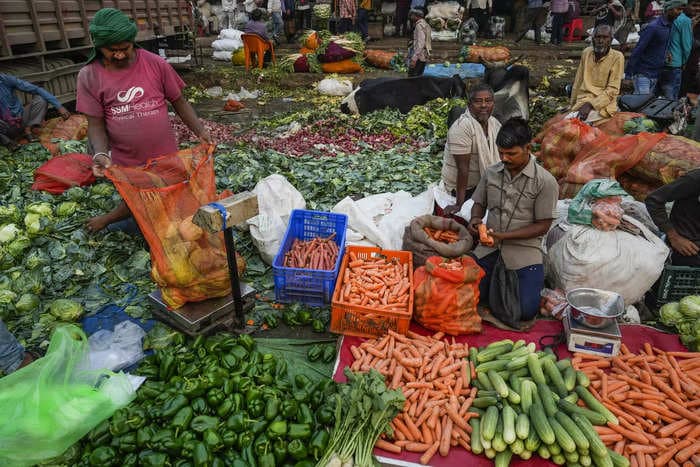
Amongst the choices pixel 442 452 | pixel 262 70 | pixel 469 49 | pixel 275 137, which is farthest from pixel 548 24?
pixel 442 452

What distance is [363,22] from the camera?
14.7 metres

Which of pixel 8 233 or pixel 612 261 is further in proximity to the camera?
pixel 8 233

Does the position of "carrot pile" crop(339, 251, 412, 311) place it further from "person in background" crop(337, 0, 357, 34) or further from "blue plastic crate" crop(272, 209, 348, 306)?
"person in background" crop(337, 0, 357, 34)

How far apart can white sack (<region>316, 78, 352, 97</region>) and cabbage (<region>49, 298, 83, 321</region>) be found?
28.3ft

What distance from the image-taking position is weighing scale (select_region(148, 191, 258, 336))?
9.72 ft

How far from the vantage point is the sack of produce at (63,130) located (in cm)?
668

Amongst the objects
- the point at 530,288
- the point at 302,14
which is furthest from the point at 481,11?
the point at 530,288

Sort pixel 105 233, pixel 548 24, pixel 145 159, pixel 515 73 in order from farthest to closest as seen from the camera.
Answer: pixel 548 24 < pixel 515 73 < pixel 105 233 < pixel 145 159

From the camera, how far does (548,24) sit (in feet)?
47.9

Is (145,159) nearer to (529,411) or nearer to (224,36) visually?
(529,411)

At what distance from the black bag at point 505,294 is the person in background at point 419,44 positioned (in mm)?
6927

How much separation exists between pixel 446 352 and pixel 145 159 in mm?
3037

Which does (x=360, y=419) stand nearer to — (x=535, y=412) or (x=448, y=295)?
(x=535, y=412)

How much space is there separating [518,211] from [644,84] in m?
5.42
